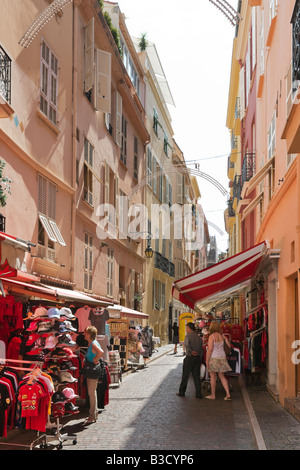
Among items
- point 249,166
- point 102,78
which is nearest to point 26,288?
point 249,166

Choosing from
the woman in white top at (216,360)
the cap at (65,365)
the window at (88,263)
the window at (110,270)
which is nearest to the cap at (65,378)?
the cap at (65,365)

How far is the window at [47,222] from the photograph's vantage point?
14023mm

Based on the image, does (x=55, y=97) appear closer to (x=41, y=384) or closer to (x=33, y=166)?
(x=33, y=166)

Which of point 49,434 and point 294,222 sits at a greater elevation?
point 294,222

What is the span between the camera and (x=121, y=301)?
2492 cm

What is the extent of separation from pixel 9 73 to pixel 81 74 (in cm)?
666

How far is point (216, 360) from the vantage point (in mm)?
13078

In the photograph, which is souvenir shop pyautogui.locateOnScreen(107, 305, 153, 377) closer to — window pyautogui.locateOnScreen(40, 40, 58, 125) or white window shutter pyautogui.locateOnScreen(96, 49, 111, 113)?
window pyautogui.locateOnScreen(40, 40, 58, 125)

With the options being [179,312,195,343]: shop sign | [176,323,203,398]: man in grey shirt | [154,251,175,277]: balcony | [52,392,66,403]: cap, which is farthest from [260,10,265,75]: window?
[154,251,175,277]: balcony

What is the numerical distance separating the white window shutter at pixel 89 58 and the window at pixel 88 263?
15.5ft

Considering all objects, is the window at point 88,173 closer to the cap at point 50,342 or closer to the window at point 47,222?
the window at point 47,222

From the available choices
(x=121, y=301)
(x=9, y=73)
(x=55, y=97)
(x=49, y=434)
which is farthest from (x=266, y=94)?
(x=121, y=301)

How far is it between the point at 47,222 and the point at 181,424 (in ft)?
21.3

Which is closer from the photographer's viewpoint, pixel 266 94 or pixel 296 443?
pixel 296 443
